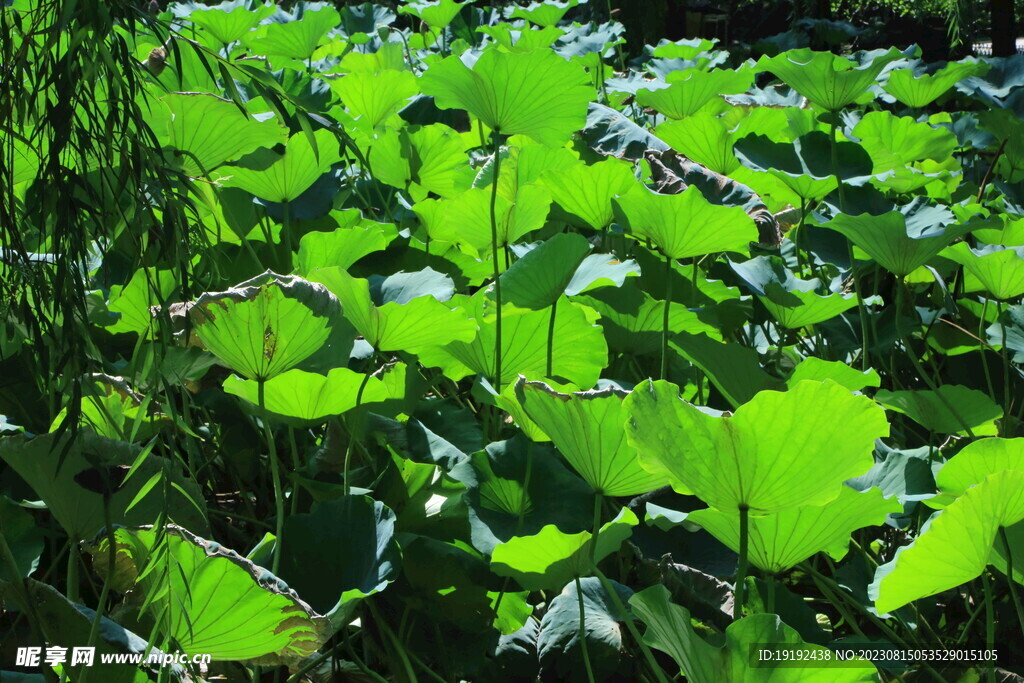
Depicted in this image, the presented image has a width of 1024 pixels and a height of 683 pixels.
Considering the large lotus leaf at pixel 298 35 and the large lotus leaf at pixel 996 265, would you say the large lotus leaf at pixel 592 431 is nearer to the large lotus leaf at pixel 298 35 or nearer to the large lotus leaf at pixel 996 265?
the large lotus leaf at pixel 996 265

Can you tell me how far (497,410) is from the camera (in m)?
1.09

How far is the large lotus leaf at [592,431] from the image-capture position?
0.68 m

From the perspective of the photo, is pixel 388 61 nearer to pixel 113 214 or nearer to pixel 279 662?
pixel 113 214

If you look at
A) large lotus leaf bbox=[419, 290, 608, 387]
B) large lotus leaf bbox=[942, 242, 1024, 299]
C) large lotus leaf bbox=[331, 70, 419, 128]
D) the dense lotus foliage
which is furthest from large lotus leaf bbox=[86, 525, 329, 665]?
large lotus leaf bbox=[331, 70, 419, 128]

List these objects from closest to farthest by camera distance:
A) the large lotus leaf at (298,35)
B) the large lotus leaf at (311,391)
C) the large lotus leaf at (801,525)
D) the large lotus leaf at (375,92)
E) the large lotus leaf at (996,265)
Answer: the large lotus leaf at (801,525) < the large lotus leaf at (311,391) < the large lotus leaf at (996,265) < the large lotus leaf at (375,92) < the large lotus leaf at (298,35)

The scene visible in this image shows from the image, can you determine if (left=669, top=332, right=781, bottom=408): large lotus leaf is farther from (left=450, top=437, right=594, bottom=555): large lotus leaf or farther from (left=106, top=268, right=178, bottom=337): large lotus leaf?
(left=106, top=268, right=178, bottom=337): large lotus leaf

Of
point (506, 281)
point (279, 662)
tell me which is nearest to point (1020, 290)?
point (506, 281)

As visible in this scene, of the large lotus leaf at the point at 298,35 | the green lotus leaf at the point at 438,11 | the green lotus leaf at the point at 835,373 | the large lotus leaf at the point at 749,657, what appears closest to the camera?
the large lotus leaf at the point at 749,657

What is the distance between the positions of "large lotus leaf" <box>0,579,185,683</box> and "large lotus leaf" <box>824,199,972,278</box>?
764 millimetres

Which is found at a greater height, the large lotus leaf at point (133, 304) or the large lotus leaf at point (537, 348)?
the large lotus leaf at point (133, 304)

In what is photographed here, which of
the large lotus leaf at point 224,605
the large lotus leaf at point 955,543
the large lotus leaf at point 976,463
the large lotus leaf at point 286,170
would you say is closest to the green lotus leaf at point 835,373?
the large lotus leaf at point 976,463

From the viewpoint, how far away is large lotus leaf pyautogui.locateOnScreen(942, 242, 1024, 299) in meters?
1.02

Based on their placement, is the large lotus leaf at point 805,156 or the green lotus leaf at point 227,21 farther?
the green lotus leaf at point 227,21

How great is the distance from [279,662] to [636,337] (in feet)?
1.94
